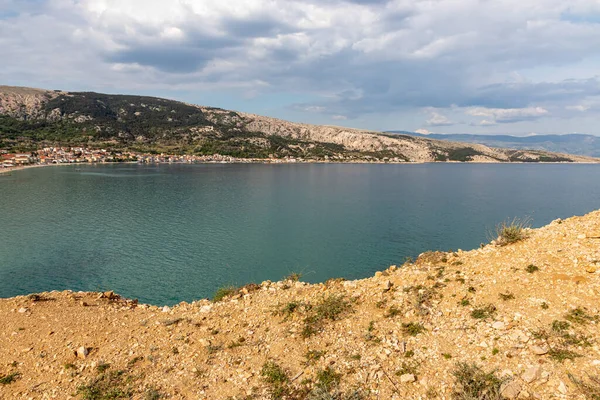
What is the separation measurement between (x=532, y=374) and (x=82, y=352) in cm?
1372

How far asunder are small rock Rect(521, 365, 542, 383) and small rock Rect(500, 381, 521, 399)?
0.28 m

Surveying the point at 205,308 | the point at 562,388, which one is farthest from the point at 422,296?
the point at 205,308

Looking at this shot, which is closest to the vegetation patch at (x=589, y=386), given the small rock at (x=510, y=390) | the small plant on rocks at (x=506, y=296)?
the small rock at (x=510, y=390)

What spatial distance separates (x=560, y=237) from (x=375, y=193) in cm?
8380

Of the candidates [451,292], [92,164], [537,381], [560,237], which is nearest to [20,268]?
[451,292]

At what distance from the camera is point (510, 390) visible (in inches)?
323

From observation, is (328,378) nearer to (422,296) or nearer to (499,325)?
(422,296)

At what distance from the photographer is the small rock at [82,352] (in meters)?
10.8

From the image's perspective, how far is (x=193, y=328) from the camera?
493 inches

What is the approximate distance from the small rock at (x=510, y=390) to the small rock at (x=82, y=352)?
41.7ft

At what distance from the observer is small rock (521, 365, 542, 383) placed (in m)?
8.34

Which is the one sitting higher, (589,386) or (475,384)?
(589,386)

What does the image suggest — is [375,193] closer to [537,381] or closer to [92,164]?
[537,381]

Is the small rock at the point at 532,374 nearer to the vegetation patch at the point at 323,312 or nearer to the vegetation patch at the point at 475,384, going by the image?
the vegetation patch at the point at 475,384
